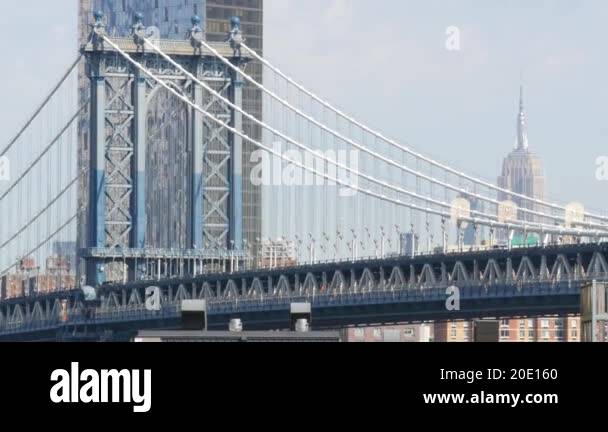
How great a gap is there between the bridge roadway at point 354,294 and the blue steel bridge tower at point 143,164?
9.00 feet

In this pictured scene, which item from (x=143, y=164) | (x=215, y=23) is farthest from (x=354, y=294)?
(x=215, y=23)

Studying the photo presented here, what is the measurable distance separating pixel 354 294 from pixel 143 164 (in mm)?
18777

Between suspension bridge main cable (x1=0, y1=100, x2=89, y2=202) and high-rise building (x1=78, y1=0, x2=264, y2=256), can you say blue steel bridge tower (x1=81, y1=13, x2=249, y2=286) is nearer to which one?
suspension bridge main cable (x1=0, y1=100, x2=89, y2=202)

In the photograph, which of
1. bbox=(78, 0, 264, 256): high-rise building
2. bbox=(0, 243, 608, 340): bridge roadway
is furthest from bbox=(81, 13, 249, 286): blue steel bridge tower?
bbox=(78, 0, 264, 256): high-rise building

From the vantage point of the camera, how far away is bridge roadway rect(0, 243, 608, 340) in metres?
99.7

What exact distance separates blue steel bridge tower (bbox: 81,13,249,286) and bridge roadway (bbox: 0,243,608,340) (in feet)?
9.00

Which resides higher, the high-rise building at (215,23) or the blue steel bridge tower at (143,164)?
the high-rise building at (215,23)

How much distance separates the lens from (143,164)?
124m

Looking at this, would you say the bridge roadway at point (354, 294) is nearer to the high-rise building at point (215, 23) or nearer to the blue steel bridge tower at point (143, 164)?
the blue steel bridge tower at point (143, 164)

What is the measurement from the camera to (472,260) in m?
105

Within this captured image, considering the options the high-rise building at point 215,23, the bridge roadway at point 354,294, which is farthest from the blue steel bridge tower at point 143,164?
the high-rise building at point 215,23

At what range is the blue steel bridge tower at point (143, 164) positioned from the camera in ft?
403
